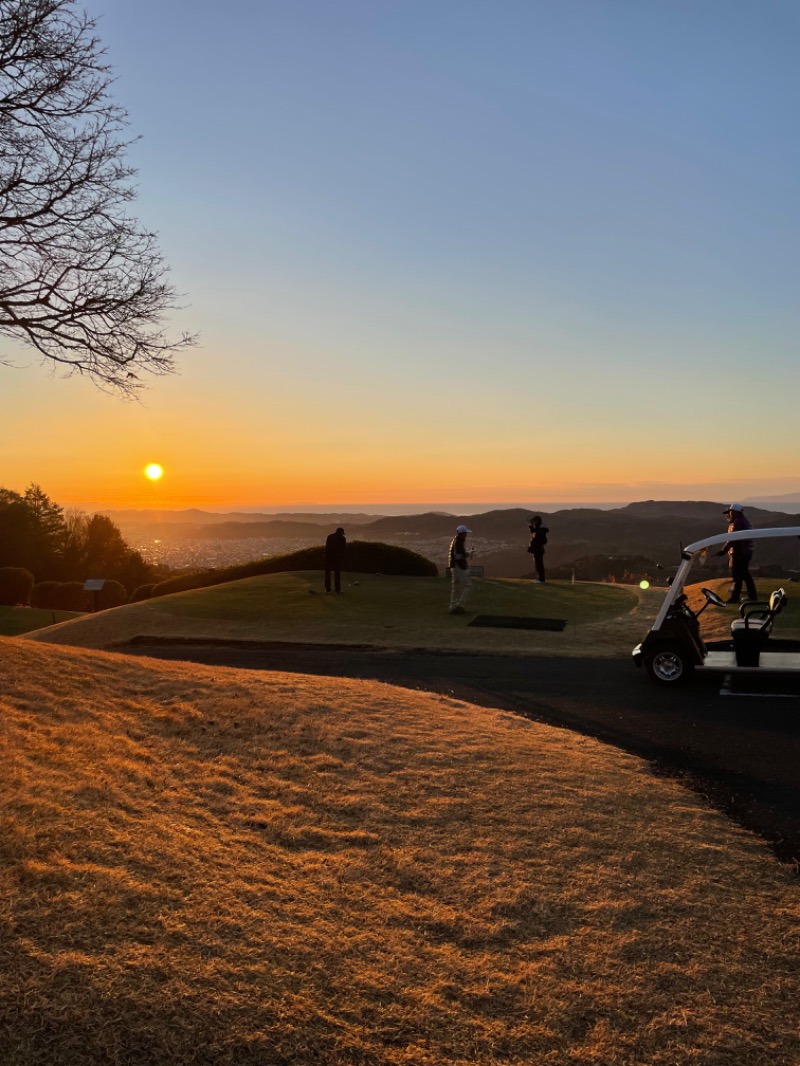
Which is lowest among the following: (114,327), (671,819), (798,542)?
(671,819)

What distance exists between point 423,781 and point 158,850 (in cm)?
267

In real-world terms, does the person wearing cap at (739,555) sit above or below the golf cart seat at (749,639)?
above

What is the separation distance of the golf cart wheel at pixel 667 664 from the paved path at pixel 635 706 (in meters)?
0.25

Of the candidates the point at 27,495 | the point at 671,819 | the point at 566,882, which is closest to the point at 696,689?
the point at 671,819

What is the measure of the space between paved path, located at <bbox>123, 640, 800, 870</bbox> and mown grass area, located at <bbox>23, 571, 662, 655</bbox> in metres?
1.46

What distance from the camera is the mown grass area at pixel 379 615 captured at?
16.6 m

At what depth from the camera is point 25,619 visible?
29.8 meters

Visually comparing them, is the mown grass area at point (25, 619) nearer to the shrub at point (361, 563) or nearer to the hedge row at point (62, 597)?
the shrub at point (361, 563)

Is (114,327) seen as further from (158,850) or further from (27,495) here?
(27,495)

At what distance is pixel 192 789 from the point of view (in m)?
6.46

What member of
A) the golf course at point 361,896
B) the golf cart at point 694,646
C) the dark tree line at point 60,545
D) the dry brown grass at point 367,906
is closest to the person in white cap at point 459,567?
the golf cart at point 694,646

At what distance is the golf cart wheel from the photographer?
11.6 meters

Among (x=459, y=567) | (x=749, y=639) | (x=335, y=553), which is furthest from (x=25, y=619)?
(x=749, y=639)

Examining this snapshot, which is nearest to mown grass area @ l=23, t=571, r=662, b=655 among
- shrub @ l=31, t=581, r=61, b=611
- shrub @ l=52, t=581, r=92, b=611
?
shrub @ l=52, t=581, r=92, b=611
